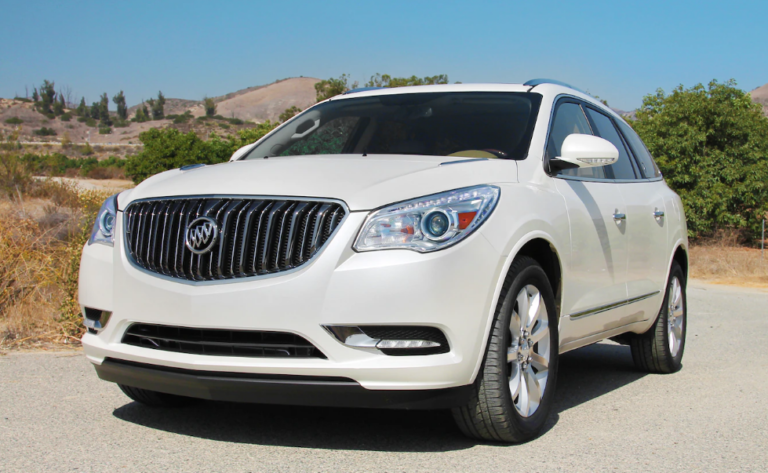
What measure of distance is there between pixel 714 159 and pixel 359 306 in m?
29.0

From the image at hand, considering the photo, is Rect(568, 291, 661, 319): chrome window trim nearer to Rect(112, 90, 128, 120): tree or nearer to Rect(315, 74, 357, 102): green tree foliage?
Rect(315, 74, 357, 102): green tree foliage

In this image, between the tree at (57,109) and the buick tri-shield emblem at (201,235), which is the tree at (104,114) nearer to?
the tree at (57,109)

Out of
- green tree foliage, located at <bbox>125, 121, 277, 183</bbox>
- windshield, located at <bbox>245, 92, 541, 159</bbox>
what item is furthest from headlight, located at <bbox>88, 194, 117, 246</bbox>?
green tree foliage, located at <bbox>125, 121, 277, 183</bbox>

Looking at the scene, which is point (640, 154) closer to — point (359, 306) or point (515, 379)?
point (515, 379)

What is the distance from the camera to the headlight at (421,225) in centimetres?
350

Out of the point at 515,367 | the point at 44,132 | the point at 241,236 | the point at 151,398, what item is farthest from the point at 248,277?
the point at 44,132

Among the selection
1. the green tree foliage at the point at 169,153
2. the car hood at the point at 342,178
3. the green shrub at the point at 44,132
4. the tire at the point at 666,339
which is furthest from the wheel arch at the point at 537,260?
the green shrub at the point at 44,132

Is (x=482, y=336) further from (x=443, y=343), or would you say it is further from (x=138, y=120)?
(x=138, y=120)

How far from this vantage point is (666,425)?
4.59 meters

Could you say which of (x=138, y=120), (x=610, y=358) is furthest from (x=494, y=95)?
(x=138, y=120)

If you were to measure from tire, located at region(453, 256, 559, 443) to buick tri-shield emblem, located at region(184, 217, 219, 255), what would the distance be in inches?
51.4

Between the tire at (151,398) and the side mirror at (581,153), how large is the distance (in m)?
2.49

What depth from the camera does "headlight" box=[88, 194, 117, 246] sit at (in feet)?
13.7

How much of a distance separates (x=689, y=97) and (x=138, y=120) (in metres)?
90.4
